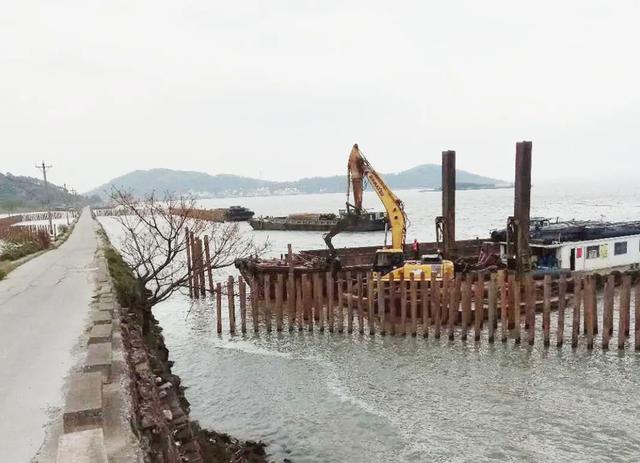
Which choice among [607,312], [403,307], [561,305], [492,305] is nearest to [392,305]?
[403,307]

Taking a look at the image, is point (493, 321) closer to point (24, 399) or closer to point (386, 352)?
point (386, 352)

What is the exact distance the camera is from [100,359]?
7.39 metres

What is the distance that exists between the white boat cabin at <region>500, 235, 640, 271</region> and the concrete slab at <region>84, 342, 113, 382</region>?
1960cm

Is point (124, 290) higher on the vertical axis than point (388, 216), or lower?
lower

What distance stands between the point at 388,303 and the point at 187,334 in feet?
27.6

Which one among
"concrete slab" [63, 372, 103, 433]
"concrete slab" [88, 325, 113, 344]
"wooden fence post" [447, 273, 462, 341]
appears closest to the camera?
"concrete slab" [63, 372, 103, 433]

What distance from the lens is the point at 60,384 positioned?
7836mm

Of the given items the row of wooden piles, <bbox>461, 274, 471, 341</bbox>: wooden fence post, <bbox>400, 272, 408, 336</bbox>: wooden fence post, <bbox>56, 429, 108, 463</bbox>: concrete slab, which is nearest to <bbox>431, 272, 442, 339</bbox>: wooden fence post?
the row of wooden piles

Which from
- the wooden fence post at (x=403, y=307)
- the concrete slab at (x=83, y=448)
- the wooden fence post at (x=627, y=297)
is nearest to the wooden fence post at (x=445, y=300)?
the wooden fence post at (x=403, y=307)

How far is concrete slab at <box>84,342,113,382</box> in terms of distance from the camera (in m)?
7.10

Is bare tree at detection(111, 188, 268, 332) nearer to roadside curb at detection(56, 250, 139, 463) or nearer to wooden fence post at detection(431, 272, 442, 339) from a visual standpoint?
roadside curb at detection(56, 250, 139, 463)

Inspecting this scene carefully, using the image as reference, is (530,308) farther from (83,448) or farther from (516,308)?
(83,448)

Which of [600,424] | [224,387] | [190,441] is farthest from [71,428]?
[600,424]

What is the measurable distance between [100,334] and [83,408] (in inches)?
131
